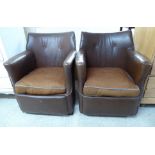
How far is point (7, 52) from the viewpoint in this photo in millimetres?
1596

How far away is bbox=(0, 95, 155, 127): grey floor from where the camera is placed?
142 centimetres

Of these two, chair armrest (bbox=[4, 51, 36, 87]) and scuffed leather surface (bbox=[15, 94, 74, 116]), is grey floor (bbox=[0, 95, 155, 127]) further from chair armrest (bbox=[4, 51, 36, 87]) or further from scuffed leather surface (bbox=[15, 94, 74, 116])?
chair armrest (bbox=[4, 51, 36, 87])

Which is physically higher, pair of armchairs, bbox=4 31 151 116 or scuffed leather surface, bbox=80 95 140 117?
pair of armchairs, bbox=4 31 151 116

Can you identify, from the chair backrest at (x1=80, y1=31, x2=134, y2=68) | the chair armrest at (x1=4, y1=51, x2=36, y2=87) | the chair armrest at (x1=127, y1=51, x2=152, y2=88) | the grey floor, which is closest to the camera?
the chair armrest at (x1=127, y1=51, x2=152, y2=88)

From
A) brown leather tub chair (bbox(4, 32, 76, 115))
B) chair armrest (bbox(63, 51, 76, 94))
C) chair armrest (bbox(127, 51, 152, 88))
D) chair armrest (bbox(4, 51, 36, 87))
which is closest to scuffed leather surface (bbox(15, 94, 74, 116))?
brown leather tub chair (bbox(4, 32, 76, 115))

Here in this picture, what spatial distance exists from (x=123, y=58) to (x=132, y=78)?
13.3 inches

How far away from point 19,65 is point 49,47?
0.45 metres

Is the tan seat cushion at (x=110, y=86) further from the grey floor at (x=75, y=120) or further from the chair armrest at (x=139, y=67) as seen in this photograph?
the grey floor at (x=75, y=120)

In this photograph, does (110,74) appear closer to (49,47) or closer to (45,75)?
(45,75)

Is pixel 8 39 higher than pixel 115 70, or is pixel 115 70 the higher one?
pixel 8 39

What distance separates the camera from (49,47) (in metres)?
1.68
